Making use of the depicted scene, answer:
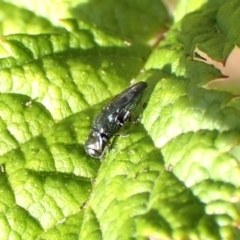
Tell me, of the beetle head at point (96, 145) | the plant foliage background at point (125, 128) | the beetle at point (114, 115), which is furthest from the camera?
the beetle at point (114, 115)

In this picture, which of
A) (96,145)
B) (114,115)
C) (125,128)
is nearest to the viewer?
(96,145)

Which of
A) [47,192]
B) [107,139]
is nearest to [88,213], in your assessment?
[47,192]

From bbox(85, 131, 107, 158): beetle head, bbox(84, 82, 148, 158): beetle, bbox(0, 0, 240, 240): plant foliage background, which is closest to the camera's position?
bbox(0, 0, 240, 240): plant foliage background

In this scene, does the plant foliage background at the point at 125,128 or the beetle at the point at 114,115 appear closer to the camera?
the plant foliage background at the point at 125,128

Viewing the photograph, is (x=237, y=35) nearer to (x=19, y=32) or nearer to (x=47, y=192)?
(x=47, y=192)

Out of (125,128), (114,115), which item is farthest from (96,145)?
(114,115)

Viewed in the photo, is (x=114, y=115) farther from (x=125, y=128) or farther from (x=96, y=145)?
(x=96, y=145)
